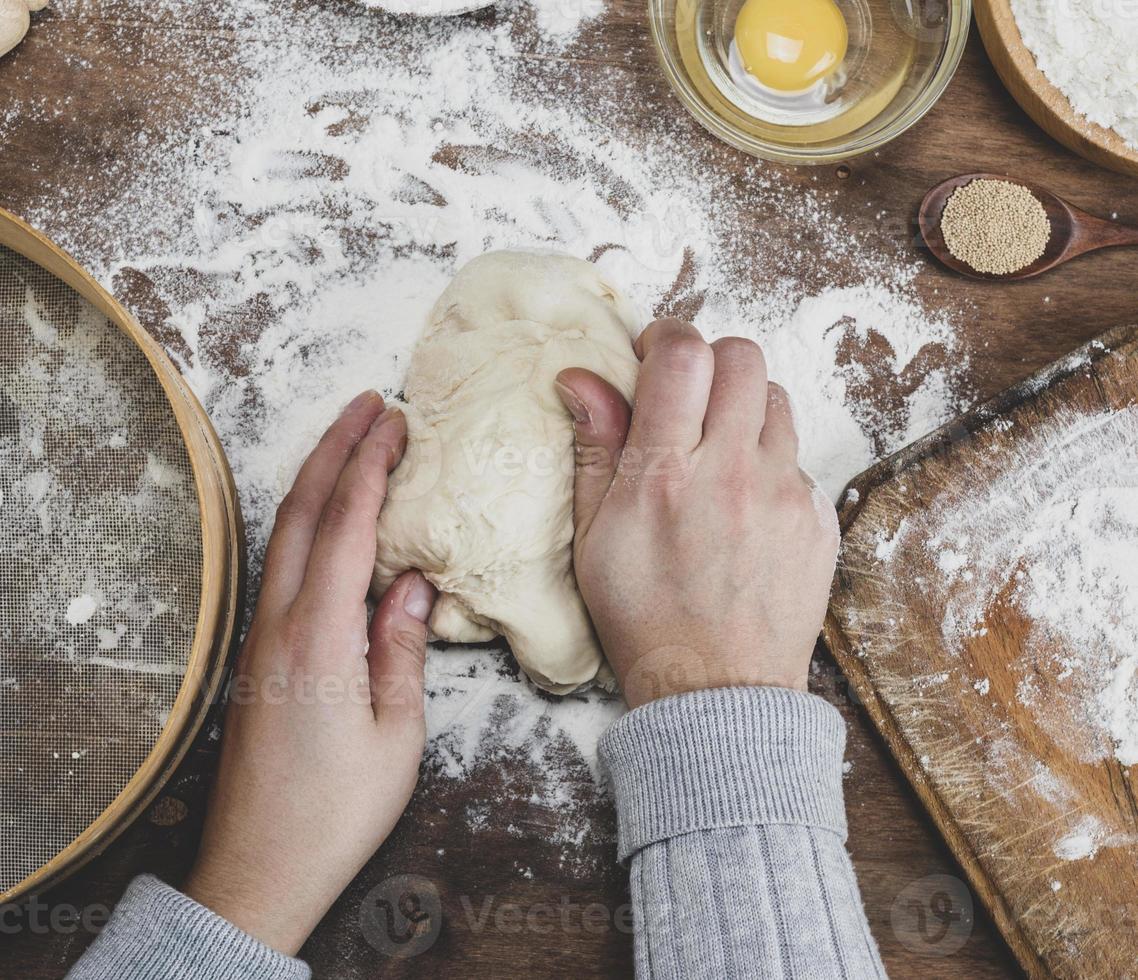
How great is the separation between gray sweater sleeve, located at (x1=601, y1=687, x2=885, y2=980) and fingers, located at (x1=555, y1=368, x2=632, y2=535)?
0.22 m

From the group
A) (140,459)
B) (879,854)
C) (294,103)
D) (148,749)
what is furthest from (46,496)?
(879,854)

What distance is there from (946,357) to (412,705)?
2.38ft

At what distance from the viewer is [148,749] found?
0.89 metres

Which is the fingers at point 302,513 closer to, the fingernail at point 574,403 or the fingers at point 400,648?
the fingers at point 400,648

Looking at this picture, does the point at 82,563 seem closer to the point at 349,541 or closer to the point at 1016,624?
the point at 349,541

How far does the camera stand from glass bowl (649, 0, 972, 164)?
102cm

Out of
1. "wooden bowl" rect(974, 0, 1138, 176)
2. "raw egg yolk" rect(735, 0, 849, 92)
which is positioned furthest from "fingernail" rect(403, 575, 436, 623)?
"wooden bowl" rect(974, 0, 1138, 176)

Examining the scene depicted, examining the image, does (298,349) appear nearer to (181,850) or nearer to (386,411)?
(386,411)

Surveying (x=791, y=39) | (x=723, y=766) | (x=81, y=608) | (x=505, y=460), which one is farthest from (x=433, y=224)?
(x=723, y=766)

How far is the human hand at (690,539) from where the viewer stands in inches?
34.7

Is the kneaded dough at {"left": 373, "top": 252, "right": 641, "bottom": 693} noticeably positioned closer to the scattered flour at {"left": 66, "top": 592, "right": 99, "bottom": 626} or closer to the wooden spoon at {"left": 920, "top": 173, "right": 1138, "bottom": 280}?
the scattered flour at {"left": 66, "top": 592, "right": 99, "bottom": 626}

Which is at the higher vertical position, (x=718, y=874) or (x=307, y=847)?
(x=718, y=874)

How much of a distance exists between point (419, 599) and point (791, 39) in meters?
0.76

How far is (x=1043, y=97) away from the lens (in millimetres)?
991
